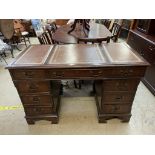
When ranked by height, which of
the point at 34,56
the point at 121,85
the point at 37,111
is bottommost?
the point at 37,111

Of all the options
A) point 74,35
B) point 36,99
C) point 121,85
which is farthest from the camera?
point 74,35

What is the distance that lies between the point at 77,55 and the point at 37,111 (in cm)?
79

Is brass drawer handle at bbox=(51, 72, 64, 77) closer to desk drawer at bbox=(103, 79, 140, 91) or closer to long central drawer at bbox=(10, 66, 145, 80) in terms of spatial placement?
long central drawer at bbox=(10, 66, 145, 80)

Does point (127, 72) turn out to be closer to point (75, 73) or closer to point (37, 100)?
point (75, 73)

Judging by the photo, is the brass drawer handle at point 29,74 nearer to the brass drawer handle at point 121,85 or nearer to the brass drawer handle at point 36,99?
the brass drawer handle at point 36,99

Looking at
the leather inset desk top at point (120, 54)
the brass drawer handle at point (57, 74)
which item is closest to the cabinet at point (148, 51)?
the leather inset desk top at point (120, 54)

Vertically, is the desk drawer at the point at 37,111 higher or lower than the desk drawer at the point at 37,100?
lower

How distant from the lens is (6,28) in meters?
3.74

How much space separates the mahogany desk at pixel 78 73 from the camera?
4.57ft

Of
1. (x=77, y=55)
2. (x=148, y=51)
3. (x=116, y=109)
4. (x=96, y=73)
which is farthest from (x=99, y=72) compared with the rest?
(x=148, y=51)

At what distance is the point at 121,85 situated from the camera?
1531 millimetres
